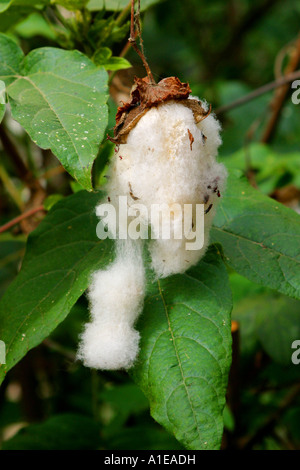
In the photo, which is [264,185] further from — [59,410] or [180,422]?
[180,422]

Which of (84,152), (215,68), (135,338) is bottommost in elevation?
(135,338)

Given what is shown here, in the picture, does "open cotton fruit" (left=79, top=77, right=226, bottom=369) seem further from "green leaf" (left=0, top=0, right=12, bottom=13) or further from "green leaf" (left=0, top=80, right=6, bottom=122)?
"green leaf" (left=0, top=0, right=12, bottom=13)

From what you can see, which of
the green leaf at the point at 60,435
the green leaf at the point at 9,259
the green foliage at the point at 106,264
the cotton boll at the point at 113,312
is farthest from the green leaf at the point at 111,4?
the green leaf at the point at 60,435

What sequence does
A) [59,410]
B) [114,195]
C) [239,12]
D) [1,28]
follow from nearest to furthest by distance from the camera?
[114,195], [1,28], [59,410], [239,12]

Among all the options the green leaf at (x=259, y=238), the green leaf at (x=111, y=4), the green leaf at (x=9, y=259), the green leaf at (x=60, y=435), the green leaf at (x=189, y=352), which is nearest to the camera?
the green leaf at (x=189, y=352)

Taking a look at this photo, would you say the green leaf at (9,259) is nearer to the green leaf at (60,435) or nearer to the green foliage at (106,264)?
the green foliage at (106,264)

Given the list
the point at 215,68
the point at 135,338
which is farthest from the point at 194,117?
the point at 215,68

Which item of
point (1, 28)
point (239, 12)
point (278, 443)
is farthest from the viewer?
point (239, 12)
